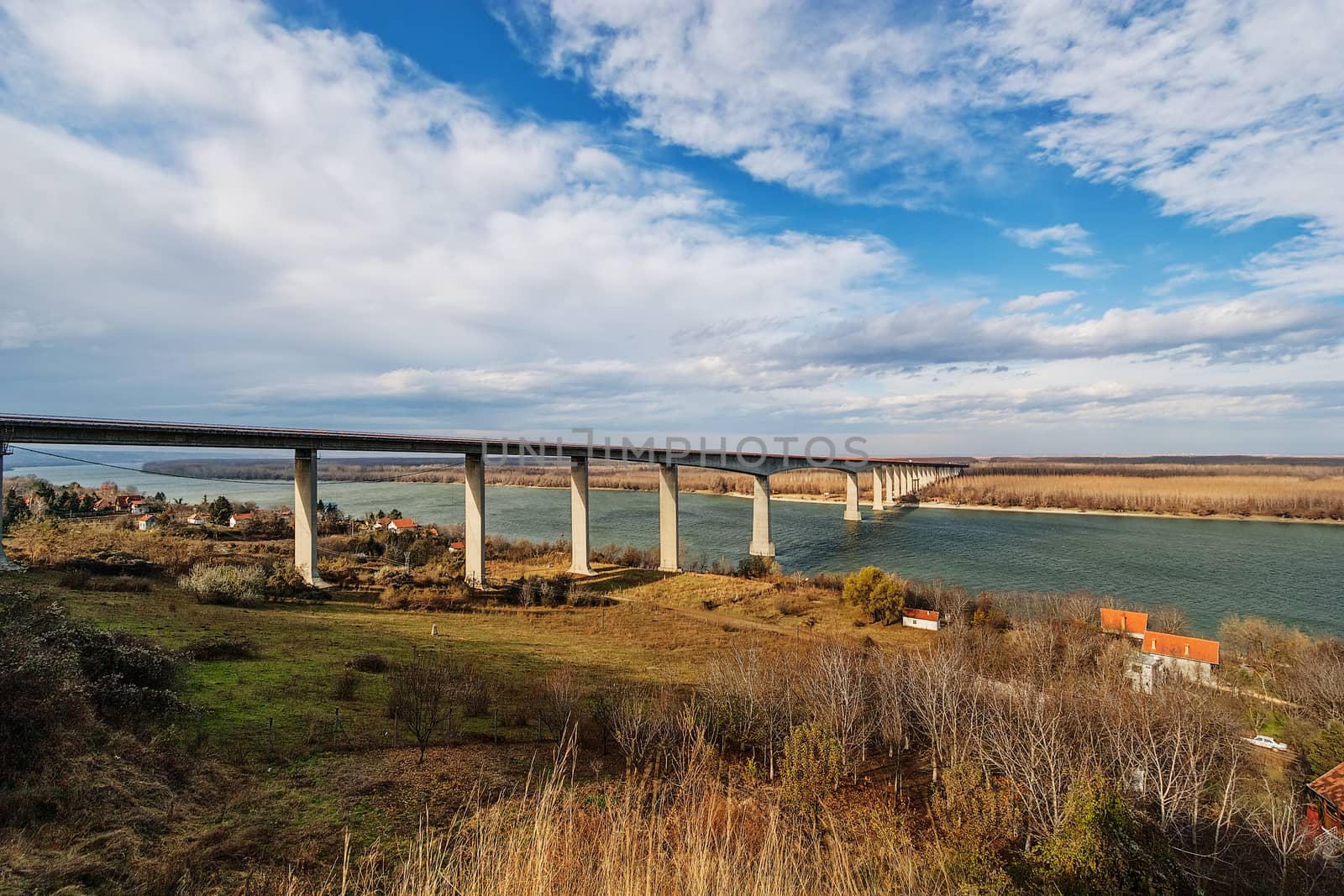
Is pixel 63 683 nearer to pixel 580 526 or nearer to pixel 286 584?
pixel 286 584

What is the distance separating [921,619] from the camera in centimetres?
2731

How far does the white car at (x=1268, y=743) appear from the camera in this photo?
54.5ft

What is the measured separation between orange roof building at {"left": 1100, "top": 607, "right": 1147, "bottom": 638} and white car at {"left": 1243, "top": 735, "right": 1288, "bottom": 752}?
27.3 feet

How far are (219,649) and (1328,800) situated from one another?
987 inches

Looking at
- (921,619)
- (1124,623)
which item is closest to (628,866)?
(921,619)

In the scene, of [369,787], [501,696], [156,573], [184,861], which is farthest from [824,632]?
[156,573]

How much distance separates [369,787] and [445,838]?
2.24 m

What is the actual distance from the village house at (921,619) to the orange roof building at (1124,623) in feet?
24.3

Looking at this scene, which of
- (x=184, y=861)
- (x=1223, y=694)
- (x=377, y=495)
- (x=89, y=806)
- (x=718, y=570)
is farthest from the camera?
(x=377, y=495)

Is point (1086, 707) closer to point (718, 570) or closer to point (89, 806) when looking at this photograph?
point (89, 806)

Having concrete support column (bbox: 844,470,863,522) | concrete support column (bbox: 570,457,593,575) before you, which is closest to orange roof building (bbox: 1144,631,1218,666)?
concrete support column (bbox: 570,457,593,575)

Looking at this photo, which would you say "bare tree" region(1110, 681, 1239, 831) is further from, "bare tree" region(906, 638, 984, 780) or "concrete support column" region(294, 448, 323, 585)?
"concrete support column" region(294, 448, 323, 585)

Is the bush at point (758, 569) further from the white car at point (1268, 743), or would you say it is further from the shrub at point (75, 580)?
the shrub at point (75, 580)

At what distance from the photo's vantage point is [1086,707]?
13.2m
